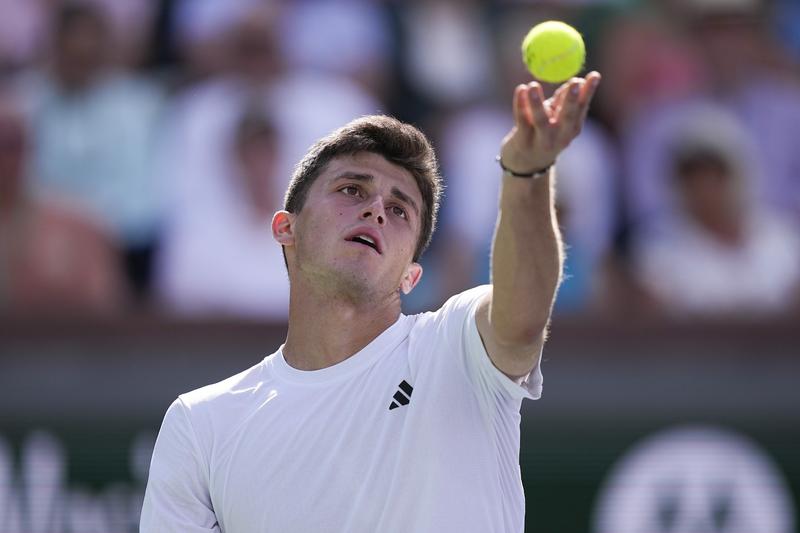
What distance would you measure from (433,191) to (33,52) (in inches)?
228

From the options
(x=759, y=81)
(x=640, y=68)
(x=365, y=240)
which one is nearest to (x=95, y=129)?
(x=640, y=68)

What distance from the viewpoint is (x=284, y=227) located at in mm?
4016

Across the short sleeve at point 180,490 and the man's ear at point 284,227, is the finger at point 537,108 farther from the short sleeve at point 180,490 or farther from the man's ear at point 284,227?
the short sleeve at point 180,490

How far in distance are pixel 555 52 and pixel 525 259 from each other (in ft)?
1.69

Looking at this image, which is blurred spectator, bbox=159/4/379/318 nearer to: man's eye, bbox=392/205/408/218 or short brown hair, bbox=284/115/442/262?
short brown hair, bbox=284/115/442/262

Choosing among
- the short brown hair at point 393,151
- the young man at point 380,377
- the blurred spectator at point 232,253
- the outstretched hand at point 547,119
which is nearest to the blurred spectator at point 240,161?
the blurred spectator at point 232,253

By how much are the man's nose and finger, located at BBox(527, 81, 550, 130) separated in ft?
2.54

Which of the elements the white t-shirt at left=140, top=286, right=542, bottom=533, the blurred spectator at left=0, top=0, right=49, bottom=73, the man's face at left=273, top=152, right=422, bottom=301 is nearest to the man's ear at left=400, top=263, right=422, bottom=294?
the man's face at left=273, top=152, right=422, bottom=301

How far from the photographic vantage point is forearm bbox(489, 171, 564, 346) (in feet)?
10.1

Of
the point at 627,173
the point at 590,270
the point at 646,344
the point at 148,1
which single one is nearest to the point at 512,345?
the point at 646,344

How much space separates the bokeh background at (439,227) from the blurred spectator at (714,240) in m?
0.01

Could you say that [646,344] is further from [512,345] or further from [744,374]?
[512,345]

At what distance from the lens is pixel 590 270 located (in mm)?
8180

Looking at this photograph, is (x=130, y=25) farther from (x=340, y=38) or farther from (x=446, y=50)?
(x=446, y=50)
